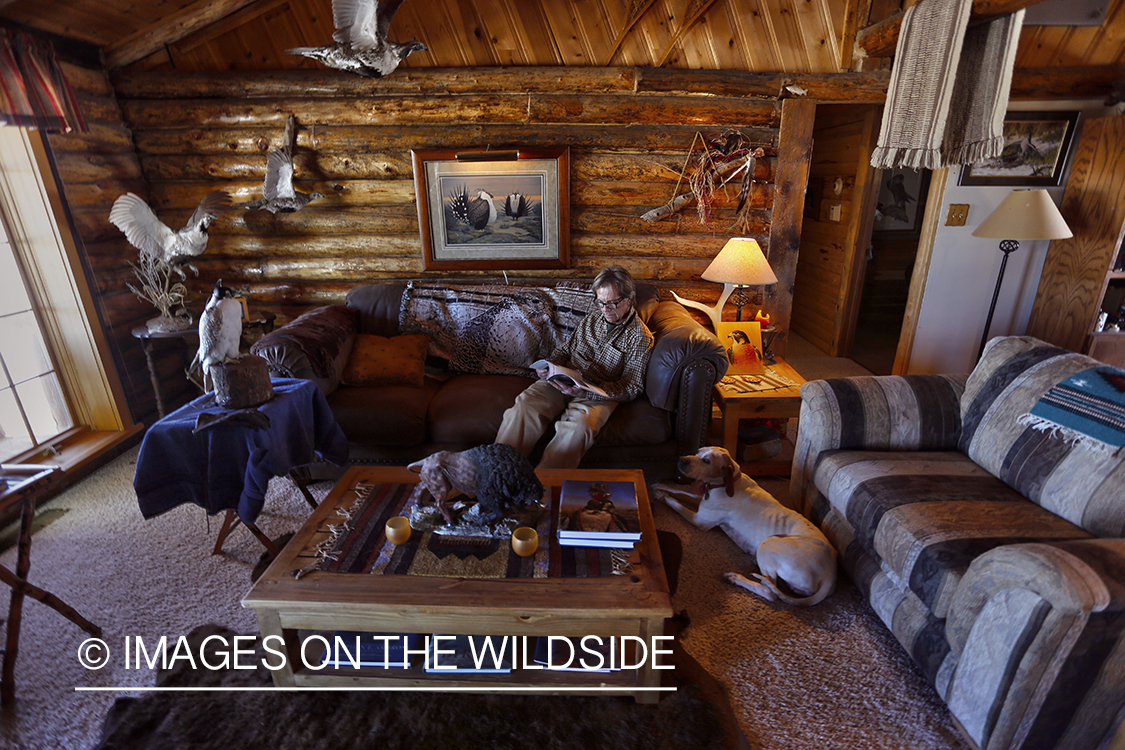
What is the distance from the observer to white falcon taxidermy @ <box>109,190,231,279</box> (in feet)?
10.5

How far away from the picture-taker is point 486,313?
3299mm

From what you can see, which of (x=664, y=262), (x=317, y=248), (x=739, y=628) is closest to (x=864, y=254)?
(x=664, y=262)

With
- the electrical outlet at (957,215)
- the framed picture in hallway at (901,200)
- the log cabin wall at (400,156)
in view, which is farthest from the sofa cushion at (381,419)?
the framed picture in hallway at (901,200)

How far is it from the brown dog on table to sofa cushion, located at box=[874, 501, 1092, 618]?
0.23 metres

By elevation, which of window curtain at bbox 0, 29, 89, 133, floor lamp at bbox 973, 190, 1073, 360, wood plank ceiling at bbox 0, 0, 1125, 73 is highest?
wood plank ceiling at bbox 0, 0, 1125, 73

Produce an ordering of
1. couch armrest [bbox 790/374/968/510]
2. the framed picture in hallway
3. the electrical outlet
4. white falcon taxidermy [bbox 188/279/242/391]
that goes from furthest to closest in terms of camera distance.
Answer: the framed picture in hallway < the electrical outlet < couch armrest [bbox 790/374/968/510] < white falcon taxidermy [bbox 188/279/242/391]

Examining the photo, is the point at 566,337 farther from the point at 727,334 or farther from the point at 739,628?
the point at 739,628

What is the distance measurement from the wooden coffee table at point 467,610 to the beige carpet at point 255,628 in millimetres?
427

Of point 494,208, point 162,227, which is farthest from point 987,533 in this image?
point 162,227

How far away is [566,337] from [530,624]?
194 cm

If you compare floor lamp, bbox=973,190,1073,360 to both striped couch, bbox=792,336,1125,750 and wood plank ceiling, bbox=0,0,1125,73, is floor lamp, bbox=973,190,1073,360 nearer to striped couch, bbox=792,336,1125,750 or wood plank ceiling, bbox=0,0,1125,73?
wood plank ceiling, bbox=0,0,1125,73

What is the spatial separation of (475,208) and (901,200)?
14.7 feet

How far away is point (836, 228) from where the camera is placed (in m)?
4.85

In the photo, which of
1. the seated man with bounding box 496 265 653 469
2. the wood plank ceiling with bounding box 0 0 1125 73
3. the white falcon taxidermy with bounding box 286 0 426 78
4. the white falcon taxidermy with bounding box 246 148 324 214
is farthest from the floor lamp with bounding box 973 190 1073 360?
the white falcon taxidermy with bounding box 246 148 324 214
